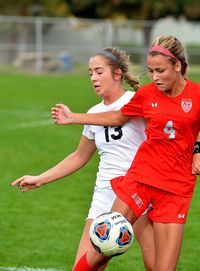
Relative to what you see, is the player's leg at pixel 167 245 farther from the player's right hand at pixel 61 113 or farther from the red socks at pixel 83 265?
the player's right hand at pixel 61 113

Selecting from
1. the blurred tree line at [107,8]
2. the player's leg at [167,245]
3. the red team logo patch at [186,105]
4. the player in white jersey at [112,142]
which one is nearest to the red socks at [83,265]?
the player in white jersey at [112,142]

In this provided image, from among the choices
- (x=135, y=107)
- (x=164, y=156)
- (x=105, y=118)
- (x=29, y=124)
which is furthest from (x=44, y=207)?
(x=29, y=124)

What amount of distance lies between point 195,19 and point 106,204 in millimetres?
52207

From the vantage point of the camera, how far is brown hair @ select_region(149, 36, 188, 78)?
6.10 m

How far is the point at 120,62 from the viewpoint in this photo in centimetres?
658

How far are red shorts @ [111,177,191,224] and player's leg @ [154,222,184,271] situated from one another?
0.05 meters

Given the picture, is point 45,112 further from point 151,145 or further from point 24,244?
point 151,145

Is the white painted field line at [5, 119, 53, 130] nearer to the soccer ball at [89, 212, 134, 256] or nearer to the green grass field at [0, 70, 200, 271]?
the green grass field at [0, 70, 200, 271]

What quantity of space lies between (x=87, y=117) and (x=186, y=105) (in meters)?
0.75

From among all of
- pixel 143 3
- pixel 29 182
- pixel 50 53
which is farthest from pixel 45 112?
pixel 143 3

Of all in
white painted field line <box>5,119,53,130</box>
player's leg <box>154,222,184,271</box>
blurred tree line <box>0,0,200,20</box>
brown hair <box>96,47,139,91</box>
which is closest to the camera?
player's leg <box>154,222,184,271</box>

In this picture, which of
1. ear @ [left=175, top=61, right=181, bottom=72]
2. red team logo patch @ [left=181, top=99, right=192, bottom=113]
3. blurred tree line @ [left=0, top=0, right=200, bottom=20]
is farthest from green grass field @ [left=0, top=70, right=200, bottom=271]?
blurred tree line @ [left=0, top=0, right=200, bottom=20]

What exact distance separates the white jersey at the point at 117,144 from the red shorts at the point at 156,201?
1.00 feet

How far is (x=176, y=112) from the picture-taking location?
6039 millimetres
